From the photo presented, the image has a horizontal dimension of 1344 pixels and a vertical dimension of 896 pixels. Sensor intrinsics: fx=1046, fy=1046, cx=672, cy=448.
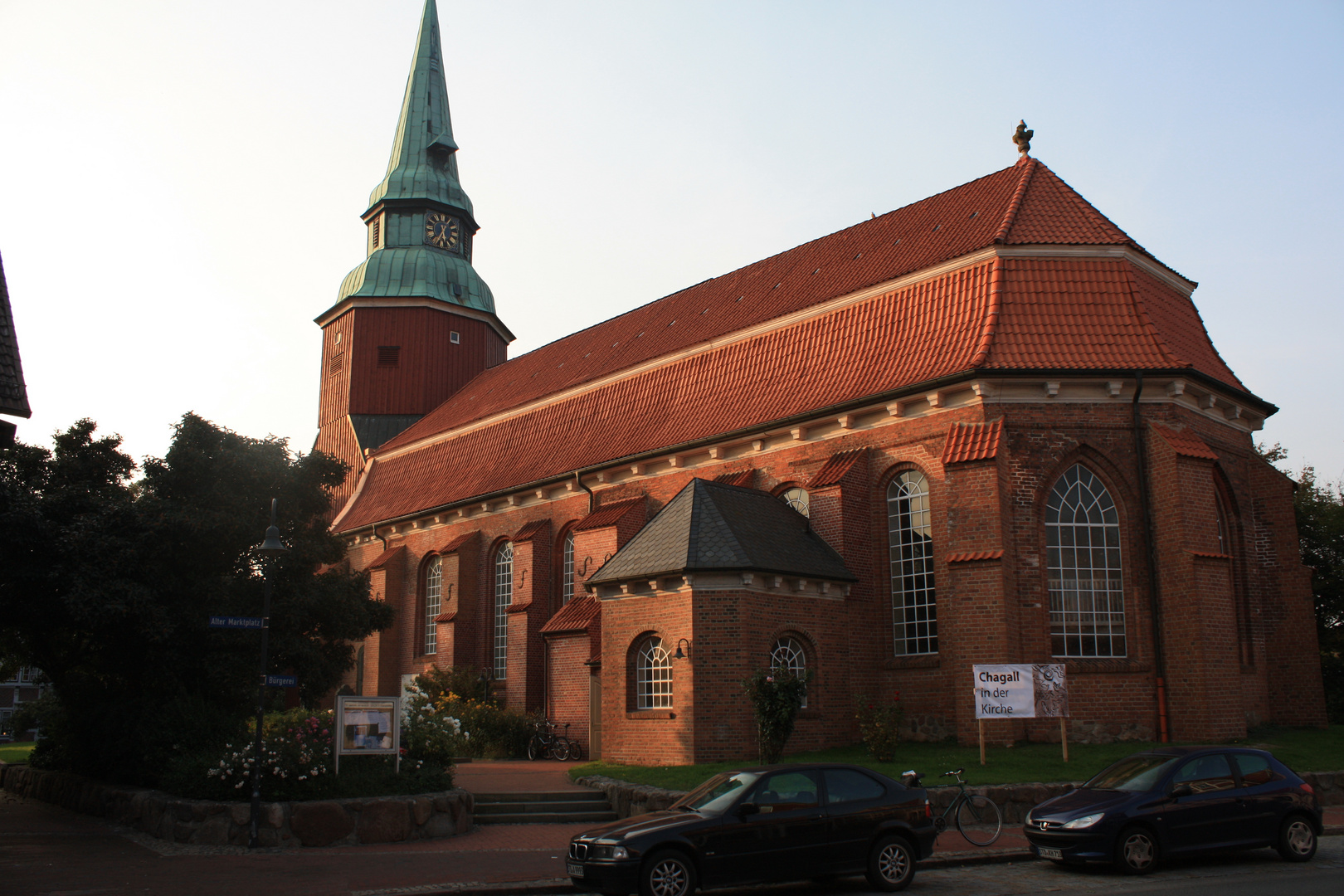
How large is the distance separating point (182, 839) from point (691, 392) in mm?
16294

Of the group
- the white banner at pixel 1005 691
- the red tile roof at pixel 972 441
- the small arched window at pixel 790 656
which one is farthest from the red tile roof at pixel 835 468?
the white banner at pixel 1005 691

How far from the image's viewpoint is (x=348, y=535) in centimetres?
3781

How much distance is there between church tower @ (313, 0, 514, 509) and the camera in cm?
4100

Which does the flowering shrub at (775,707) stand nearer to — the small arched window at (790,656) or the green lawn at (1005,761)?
the green lawn at (1005,761)

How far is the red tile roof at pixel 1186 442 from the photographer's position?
19.3 metres

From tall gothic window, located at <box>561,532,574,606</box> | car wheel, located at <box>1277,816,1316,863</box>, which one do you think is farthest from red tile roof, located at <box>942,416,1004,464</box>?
tall gothic window, located at <box>561,532,574,606</box>

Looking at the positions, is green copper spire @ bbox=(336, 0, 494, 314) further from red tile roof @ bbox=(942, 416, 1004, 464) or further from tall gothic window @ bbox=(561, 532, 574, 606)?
red tile roof @ bbox=(942, 416, 1004, 464)

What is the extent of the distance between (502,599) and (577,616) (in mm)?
7262

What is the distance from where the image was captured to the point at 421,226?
42094 millimetres

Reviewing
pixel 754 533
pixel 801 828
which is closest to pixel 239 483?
pixel 754 533

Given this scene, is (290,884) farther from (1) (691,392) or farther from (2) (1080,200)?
(2) (1080,200)

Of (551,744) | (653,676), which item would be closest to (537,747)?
(551,744)

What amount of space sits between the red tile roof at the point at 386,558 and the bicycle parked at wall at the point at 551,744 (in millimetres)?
12281

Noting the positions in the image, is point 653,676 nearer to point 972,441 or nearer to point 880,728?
point 880,728
